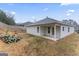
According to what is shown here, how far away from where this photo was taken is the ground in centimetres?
416

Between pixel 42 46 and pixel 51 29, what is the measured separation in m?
0.21

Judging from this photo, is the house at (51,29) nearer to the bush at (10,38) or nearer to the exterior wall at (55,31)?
the exterior wall at (55,31)

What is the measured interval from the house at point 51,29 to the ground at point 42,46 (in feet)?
0.17

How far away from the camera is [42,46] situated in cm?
417

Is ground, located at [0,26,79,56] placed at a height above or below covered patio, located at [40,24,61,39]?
below

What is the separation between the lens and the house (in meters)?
4.16

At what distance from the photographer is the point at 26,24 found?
4203 millimetres

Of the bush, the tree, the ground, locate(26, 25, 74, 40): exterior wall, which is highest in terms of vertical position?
the tree

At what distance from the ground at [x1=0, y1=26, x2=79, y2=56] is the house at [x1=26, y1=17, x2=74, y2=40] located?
5 centimetres

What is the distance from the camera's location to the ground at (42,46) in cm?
416

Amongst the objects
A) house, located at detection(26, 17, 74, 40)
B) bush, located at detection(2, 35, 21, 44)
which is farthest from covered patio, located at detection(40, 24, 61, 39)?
bush, located at detection(2, 35, 21, 44)

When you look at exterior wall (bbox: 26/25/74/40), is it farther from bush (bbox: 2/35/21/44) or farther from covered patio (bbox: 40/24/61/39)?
bush (bbox: 2/35/21/44)

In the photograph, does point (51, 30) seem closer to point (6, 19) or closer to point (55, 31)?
point (55, 31)

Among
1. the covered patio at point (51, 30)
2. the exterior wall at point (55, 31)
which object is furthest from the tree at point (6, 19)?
the covered patio at point (51, 30)
